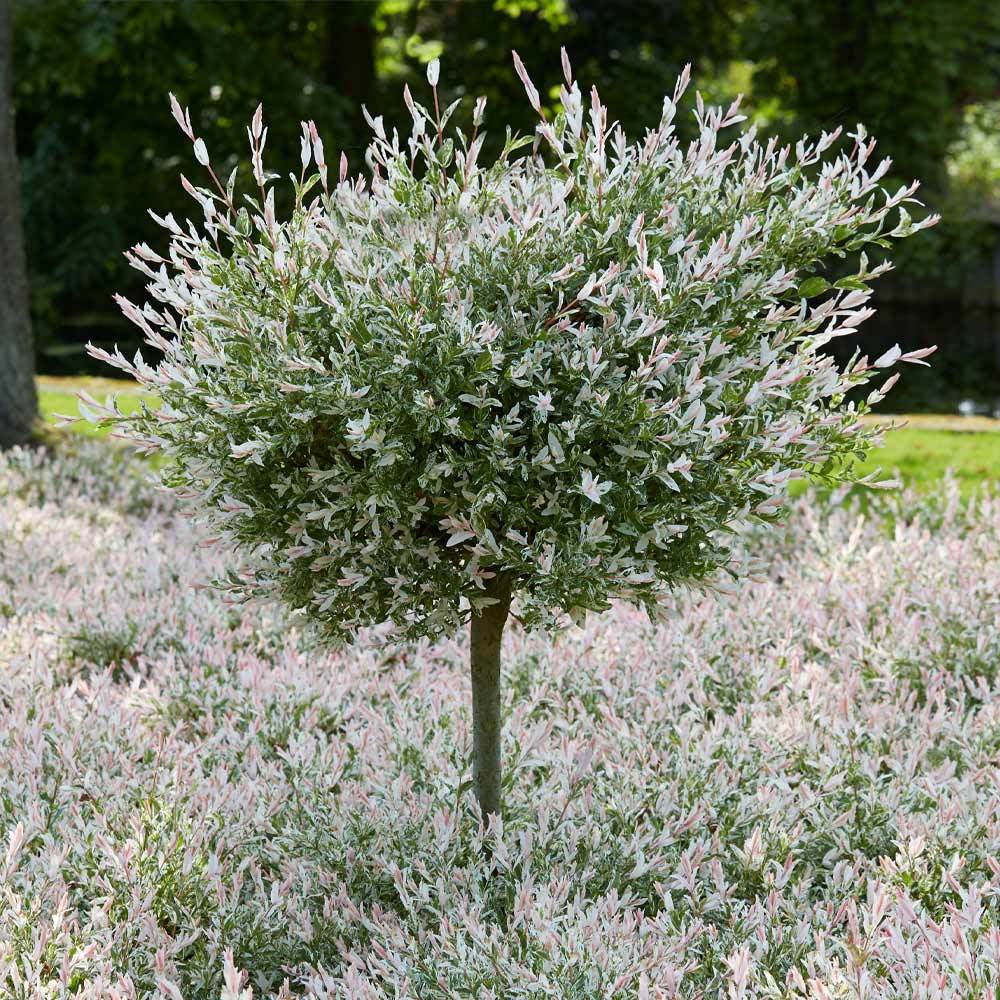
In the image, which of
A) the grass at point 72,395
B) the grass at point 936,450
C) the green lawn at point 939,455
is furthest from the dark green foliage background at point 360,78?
the green lawn at point 939,455

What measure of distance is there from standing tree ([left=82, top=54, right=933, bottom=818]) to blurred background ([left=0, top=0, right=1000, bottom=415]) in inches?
407

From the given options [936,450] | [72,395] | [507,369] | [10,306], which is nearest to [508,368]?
[507,369]

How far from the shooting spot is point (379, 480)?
9.66 feet

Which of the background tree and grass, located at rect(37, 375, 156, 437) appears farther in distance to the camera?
the background tree

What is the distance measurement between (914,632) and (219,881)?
9.71 ft

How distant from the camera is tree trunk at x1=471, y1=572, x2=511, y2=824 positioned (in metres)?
3.57

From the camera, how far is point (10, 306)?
876 cm

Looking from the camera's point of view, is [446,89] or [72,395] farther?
[446,89]

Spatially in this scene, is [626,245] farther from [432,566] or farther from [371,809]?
[371,809]

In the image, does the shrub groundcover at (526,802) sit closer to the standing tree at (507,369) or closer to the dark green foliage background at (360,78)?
the standing tree at (507,369)

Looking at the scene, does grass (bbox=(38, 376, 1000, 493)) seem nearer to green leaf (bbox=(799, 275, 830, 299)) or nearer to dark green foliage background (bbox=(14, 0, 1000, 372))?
green leaf (bbox=(799, 275, 830, 299))

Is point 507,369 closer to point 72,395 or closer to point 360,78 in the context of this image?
point 72,395

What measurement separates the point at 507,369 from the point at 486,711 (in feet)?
3.89

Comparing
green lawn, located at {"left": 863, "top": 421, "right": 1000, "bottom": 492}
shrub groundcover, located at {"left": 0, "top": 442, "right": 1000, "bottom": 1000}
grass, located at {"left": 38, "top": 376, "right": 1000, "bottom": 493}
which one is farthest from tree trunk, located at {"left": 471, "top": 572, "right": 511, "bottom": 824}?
green lawn, located at {"left": 863, "top": 421, "right": 1000, "bottom": 492}
